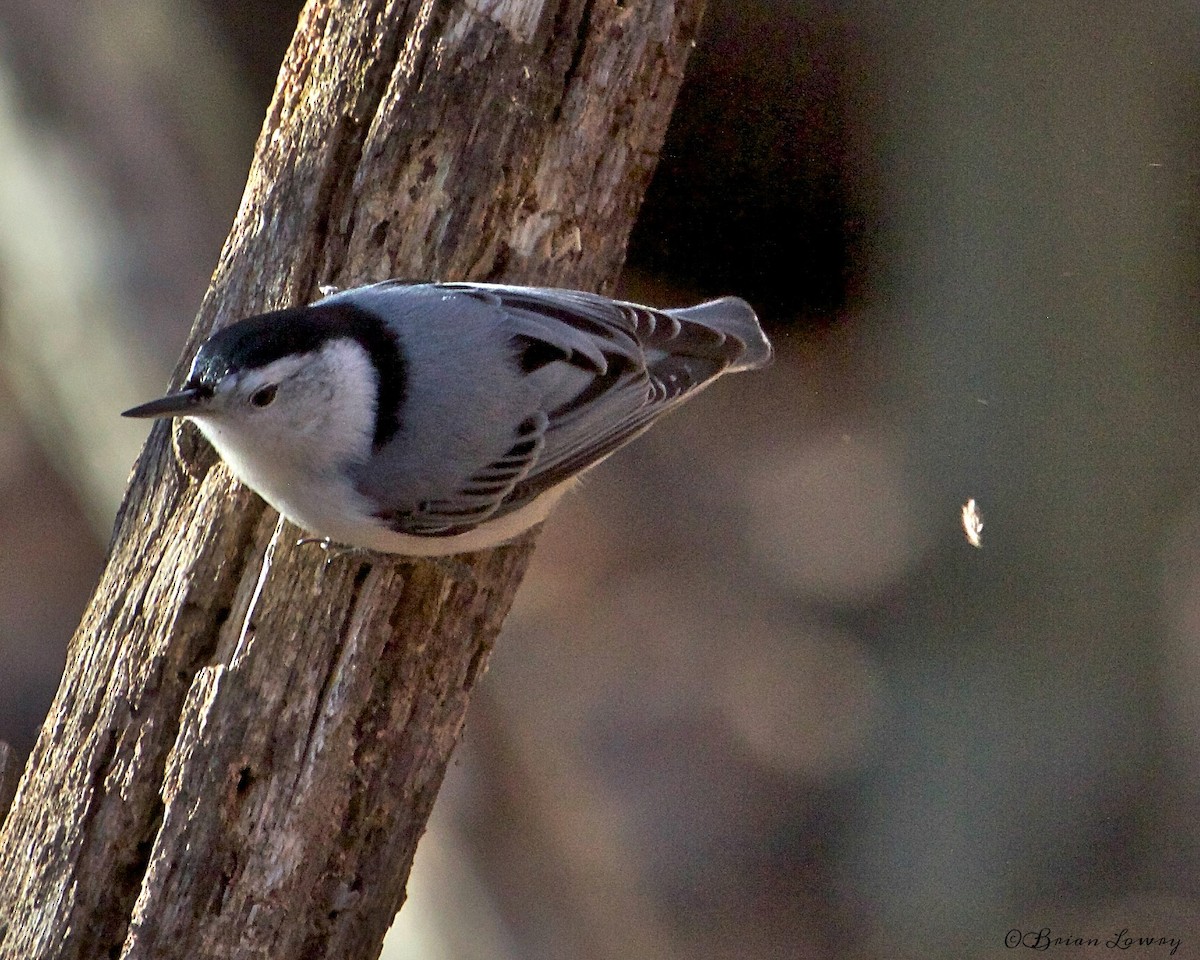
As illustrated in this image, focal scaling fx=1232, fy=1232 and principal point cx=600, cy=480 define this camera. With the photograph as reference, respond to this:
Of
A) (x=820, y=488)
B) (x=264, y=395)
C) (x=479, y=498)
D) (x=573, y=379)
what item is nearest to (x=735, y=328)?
(x=573, y=379)

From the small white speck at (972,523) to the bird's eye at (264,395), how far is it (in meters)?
1.56

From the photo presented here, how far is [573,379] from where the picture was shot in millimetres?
1812

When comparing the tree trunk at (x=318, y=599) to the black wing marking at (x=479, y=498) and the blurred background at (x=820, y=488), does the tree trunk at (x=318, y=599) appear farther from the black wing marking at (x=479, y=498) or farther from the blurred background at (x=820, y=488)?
the blurred background at (x=820, y=488)

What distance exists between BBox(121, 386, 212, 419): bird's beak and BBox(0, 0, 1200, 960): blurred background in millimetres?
640

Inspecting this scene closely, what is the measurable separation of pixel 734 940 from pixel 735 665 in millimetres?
722

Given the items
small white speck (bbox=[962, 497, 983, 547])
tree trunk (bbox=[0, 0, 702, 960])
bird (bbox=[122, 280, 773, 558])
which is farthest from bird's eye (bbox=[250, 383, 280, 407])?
small white speck (bbox=[962, 497, 983, 547])

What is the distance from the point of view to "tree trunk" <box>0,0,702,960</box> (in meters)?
1.58

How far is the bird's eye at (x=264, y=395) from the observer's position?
1604 mm

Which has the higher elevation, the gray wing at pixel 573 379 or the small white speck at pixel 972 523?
the gray wing at pixel 573 379

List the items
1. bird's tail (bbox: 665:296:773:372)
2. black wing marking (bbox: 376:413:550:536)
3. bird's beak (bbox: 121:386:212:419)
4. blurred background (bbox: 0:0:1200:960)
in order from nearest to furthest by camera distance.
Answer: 1. bird's beak (bbox: 121:386:212:419)
2. black wing marking (bbox: 376:413:550:536)
3. bird's tail (bbox: 665:296:773:372)
4. blurred background (bbox: 0:0:1200:960)

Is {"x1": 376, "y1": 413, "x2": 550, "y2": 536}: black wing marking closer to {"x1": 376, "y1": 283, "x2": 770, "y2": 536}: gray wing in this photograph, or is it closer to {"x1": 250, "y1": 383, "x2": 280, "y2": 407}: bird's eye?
{"x1": 376, "y1": 283, "x2": 770, "y2": 536}: gray wing

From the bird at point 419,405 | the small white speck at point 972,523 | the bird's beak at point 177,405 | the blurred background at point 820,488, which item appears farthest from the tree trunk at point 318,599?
the small white speck at point 972,523

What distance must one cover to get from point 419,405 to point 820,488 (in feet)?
6.60

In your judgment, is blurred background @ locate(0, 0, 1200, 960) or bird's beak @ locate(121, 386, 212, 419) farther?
blurred background @ locate(0, 0, 1200, 960)
